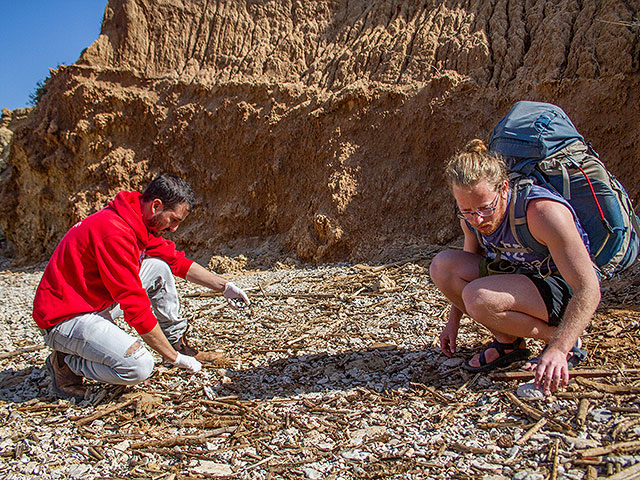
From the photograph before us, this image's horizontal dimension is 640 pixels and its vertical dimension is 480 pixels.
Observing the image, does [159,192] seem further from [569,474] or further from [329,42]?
[329,42]

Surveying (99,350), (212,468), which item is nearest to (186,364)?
(99,350)

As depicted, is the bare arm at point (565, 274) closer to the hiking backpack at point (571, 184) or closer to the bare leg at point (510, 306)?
the hiking backpack at point (571, 184)

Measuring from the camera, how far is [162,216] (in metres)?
3.02

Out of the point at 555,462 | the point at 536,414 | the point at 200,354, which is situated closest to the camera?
the point at 555,462

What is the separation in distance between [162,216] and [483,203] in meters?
1.89

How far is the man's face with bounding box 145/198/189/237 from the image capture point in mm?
2996

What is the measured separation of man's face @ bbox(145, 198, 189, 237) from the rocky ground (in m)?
1.00

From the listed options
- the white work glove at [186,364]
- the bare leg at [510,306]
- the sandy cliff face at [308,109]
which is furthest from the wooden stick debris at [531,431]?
the sandy cliff face at [308,109]

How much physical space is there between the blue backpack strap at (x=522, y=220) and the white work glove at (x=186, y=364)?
2046mm

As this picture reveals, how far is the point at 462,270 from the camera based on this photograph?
2.89 meters

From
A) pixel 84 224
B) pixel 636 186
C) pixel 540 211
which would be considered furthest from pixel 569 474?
pixel 636 186

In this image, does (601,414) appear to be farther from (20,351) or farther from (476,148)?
(20,351)

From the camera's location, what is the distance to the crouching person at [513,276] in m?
2.23

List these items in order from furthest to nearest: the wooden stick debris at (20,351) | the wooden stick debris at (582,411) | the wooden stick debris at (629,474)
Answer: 1. the wooden stick debris at (20,351)
2. the wooden stick debris at (582,411)
3. the wooden stick debris at (629,474)
